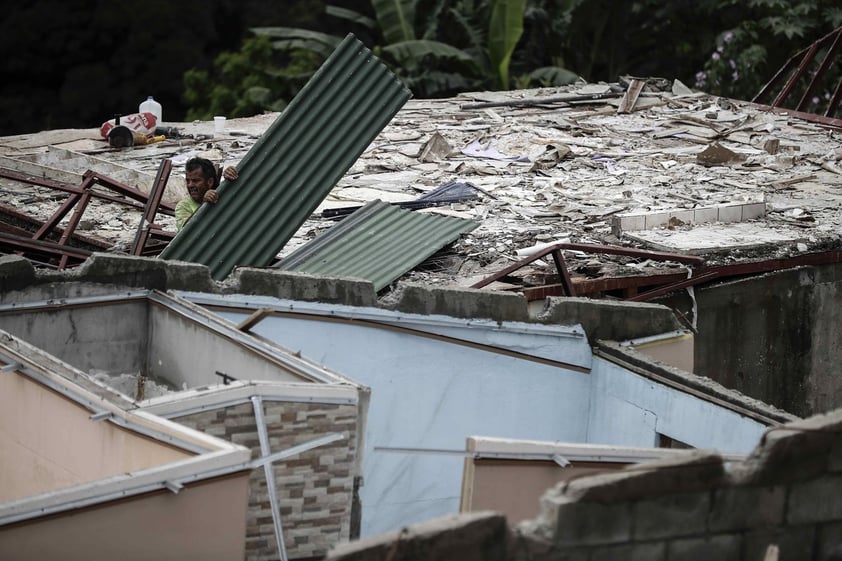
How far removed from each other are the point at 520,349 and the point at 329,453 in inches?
99.0

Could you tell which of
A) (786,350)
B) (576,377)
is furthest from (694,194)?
(576,377)

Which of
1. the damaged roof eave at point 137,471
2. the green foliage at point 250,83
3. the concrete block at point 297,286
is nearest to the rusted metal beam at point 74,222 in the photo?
the concrete block at point 297,286

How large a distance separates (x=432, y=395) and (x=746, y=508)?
3.51m

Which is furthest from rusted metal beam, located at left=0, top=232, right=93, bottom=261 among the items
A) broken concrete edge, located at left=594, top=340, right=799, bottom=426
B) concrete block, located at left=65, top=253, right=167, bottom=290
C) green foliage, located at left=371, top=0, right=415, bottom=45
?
green foliage, located at left=371, top=0, right=415, bottom=45

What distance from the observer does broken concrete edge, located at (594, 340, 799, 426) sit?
7.91 m

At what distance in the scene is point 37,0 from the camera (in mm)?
31891

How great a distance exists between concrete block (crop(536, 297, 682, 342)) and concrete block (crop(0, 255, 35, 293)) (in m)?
3.27

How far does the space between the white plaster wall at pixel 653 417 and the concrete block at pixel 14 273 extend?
12.3 feet

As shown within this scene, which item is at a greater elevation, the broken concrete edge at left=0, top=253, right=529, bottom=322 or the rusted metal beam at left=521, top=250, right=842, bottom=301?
the rusted metal beam at left=521, top=250, right=842, bottom=301

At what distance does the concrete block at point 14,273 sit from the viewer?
779 cm

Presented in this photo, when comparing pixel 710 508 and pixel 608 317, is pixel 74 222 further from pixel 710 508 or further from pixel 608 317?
pixel 710 508

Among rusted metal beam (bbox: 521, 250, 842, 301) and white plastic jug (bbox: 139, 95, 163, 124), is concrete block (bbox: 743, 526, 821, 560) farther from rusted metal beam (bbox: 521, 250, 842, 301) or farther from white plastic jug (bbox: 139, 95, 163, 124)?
white plastic jug (bbox: 139, 95, 163, 124)

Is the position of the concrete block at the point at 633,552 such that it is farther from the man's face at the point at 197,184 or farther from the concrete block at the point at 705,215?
the concrete block at the point at 705,215

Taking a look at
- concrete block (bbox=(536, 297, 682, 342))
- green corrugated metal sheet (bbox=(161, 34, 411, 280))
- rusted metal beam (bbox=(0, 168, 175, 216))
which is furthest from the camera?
rusted metal beam (bbox=(0, 168, 175, 216))
